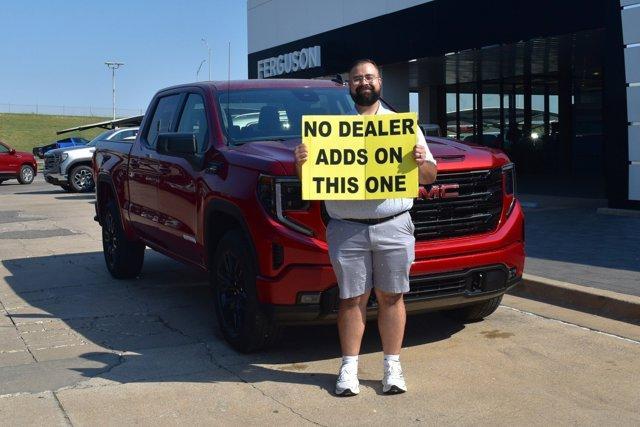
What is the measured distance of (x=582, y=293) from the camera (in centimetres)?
701

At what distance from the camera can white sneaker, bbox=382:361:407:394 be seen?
4.79 meters

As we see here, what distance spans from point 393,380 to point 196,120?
3071 millimetres

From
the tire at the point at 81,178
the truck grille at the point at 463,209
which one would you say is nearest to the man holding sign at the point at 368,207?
the truck grille at the point at 463,209

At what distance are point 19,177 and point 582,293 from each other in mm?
26778

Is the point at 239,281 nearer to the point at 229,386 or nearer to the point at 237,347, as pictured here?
the point at 237,347

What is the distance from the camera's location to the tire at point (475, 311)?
21.0 feet

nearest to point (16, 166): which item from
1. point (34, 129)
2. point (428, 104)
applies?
point (428, 104)

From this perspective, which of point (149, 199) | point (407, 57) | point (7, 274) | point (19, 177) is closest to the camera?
point (149, 199)

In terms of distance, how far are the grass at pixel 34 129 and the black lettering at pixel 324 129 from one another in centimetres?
6849

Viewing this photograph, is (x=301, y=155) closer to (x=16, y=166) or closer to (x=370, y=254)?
(x=370, y=254)

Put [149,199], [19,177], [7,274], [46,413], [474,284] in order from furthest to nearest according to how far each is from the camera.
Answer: [19,177] → [7,274] → [149,199] → [474,284] → [46,413]

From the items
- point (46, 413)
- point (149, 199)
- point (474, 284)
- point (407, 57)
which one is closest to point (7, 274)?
point (149, 199)

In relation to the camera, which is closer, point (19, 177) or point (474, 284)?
point (474, 284)

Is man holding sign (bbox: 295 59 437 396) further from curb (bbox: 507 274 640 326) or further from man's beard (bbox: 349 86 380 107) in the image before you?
curb (bbox: 507 274 640 326)
